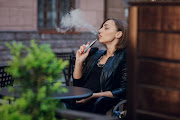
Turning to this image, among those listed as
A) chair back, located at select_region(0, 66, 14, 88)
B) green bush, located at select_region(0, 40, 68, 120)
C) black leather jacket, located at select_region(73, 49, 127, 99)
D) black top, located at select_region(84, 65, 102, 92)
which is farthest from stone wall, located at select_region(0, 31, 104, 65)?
green bush, located at select_region(0, 40, 68, 120)

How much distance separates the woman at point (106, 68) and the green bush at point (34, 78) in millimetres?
1853

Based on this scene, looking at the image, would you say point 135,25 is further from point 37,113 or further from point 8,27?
point 8,27

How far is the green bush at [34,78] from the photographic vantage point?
217 cm

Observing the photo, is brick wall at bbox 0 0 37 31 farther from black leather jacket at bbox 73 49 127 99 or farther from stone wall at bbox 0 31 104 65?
black leather jacket at bbox 73 49 127 99

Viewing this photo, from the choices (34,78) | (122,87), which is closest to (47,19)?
(122,87)

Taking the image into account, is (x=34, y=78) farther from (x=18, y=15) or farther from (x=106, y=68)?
(x=18, y=15)

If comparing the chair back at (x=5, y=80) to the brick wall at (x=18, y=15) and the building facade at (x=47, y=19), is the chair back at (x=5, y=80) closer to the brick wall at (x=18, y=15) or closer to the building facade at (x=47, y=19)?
the building facade at (x=47, y=19)

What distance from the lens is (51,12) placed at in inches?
481

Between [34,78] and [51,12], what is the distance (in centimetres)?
1013

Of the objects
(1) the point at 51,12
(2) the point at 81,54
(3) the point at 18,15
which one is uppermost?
(1) the point at 51,12

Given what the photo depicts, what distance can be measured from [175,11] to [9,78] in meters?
2.65

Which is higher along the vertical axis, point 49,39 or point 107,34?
point 107,34

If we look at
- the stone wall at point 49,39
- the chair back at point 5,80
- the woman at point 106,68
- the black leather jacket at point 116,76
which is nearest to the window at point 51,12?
the stone wall at point 49,39

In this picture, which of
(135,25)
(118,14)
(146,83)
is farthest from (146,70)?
(118,14)
